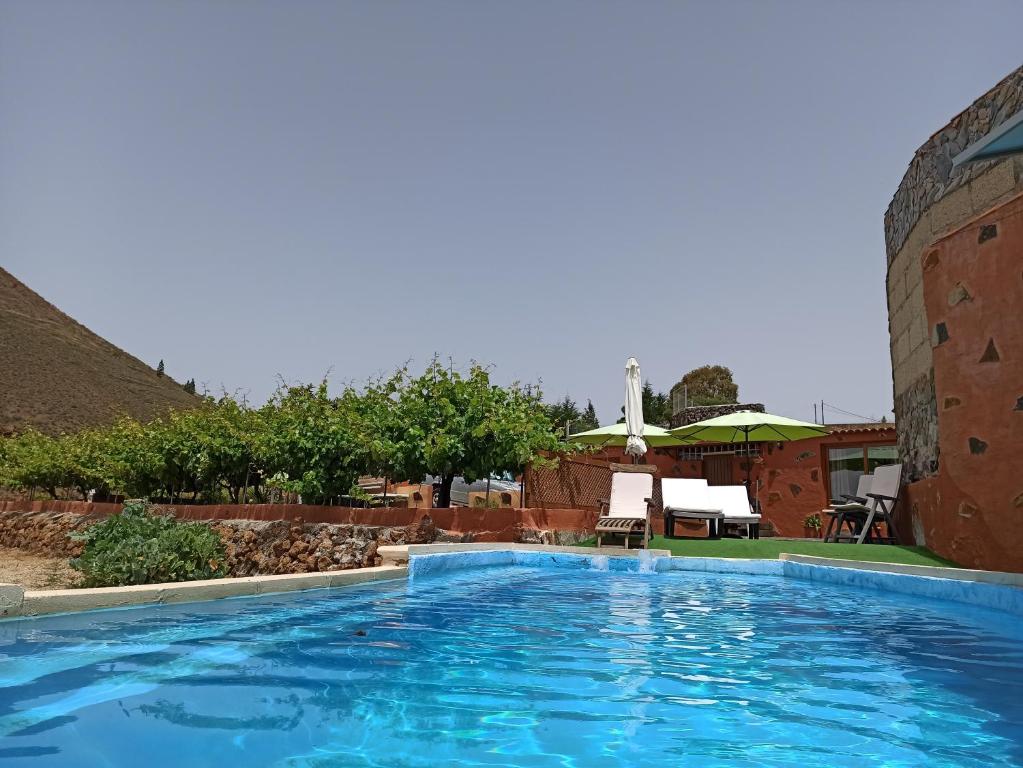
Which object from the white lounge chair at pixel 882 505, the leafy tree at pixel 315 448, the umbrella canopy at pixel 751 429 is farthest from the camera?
the umbrella canopy at pixel 751 429

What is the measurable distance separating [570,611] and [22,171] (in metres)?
23.5

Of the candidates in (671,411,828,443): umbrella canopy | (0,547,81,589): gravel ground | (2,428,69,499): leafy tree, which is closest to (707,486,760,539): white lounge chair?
(671,411,828,443): umbrella canopy

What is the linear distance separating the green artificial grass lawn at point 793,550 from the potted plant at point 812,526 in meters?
6.21

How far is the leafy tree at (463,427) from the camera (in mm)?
11367

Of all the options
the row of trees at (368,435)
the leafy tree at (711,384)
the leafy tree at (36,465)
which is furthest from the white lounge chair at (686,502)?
the leafy tree at (711,384)

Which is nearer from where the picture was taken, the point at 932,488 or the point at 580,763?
Answer: the point at 580,763

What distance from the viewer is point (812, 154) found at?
565 inches

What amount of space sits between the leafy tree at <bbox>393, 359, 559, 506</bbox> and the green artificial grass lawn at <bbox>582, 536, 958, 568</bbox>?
2.49 m

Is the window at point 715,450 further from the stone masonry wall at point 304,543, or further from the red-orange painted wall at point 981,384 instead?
the stone masonry wall at point 304,543

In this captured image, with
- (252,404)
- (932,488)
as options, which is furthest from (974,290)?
(252,404)

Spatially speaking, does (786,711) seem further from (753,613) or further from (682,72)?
(682,72)

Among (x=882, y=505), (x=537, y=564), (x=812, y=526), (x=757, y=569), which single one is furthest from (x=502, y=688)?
(x=812, y=526)

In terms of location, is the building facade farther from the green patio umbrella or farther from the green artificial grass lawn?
the green patio umbrella

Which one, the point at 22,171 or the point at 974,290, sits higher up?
the point at 22,171
